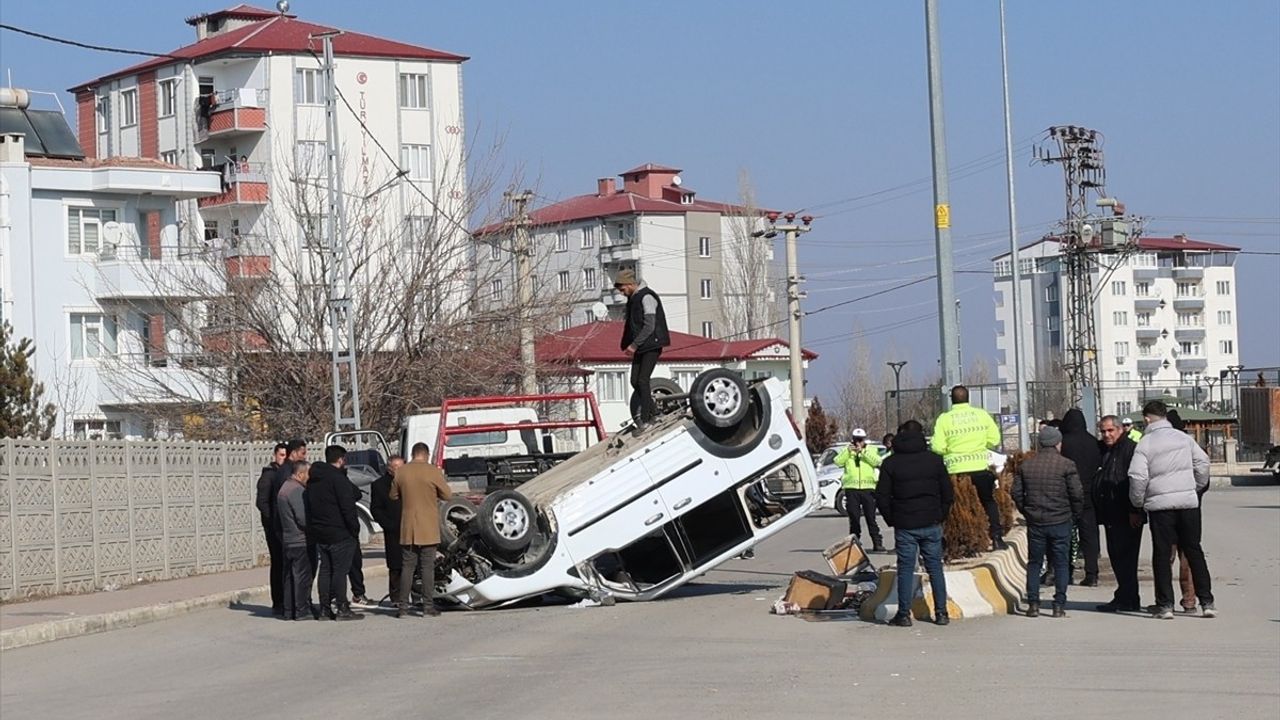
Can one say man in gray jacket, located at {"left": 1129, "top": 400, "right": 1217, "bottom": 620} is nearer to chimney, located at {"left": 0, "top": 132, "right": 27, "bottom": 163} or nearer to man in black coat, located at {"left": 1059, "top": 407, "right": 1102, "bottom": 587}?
man in black coat, located at {"left": 1059, "top": 407, "right": 1102, "bottom": 587}

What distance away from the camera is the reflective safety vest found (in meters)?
18.5

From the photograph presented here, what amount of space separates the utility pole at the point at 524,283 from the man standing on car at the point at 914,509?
89.2ft

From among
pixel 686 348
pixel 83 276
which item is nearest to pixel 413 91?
pixel 686 348

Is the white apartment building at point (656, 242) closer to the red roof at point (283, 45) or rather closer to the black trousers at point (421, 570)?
the red roof at point (283, 45)

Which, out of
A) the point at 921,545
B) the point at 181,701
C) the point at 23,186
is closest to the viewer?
the point at 181,701

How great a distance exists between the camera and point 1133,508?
51.2 ft

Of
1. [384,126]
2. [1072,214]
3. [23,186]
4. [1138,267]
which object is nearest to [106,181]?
[23,186]

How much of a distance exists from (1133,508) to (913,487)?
6.77 feet

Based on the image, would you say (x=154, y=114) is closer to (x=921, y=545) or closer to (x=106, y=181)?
(x=106, y=181)

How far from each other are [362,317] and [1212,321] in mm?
111998

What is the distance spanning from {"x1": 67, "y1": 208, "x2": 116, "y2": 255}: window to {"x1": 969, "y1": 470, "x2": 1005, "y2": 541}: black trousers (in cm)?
3884

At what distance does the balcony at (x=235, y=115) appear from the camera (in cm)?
7112

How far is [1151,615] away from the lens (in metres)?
15.7

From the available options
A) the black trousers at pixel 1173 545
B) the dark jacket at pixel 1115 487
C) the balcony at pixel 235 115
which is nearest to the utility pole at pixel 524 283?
the dark jacket at pixel 1115 487
